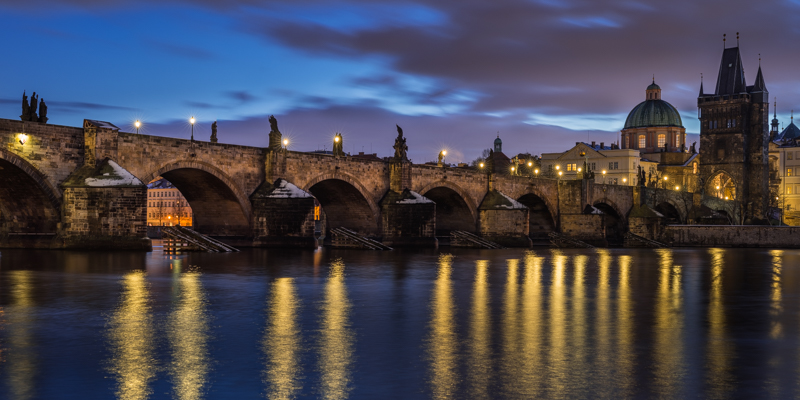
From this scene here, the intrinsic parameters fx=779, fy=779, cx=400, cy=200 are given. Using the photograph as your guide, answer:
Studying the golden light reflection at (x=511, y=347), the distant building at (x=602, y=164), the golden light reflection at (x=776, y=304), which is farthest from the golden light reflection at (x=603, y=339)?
the distant building at (x=602, y=164)

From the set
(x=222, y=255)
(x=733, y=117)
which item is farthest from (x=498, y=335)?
(x=733, y=117)

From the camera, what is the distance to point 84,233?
32.2 m

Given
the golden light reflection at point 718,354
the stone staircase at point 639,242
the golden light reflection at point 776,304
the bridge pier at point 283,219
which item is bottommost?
the stone staircase at point 639,242

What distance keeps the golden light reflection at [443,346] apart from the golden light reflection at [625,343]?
1.98 m

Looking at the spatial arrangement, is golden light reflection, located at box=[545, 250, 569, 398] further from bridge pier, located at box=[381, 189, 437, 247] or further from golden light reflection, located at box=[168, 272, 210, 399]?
bridge pier, located at box=[381, 189, 437, 247]

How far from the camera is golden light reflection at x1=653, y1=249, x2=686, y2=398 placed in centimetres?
906

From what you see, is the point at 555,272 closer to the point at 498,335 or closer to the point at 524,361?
the point at 498,335

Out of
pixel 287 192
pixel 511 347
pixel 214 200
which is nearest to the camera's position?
pixel 511 347

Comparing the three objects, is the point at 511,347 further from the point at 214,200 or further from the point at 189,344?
the point at 214,200

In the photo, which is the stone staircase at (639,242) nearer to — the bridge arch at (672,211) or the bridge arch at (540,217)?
the bridge arch at (540,217)

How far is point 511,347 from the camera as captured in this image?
37.5 ft

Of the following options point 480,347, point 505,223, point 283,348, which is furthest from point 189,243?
point 480,347

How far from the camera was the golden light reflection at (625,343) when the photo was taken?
916 centimetres

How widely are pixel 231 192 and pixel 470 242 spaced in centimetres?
1817
